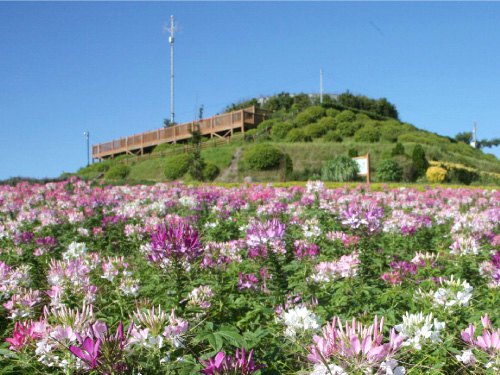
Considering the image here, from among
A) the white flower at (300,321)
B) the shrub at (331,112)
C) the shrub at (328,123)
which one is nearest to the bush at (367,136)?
the shrub at (328,123)

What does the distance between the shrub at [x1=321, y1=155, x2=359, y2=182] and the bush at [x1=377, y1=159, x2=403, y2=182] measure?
6.88ft

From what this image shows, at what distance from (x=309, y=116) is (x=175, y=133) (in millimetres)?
12424

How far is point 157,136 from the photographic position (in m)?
41.2

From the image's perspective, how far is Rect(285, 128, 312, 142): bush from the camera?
29734mm

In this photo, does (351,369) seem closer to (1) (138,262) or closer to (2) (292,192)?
(1) (138,262)

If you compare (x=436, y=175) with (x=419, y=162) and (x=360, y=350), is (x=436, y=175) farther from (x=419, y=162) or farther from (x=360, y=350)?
(x=360, y=350)

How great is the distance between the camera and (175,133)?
3916 cm

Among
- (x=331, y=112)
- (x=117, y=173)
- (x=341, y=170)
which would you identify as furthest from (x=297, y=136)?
(x=117, y=173)

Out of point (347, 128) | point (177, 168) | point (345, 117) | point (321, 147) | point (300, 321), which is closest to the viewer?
point (300, 321)

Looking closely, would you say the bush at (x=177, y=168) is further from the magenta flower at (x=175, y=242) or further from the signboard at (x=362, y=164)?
the magenta flower at (x=175, y=242)

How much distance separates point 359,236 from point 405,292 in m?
0.78

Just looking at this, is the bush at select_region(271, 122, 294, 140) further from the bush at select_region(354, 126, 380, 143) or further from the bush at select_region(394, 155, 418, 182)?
the bush at select_region(394, 155, 418, 182)

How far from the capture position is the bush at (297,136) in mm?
29734

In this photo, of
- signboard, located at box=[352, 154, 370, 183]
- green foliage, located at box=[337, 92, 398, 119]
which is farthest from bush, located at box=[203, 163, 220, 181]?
green foliage, located at box=[337, 92, 398, 119]
